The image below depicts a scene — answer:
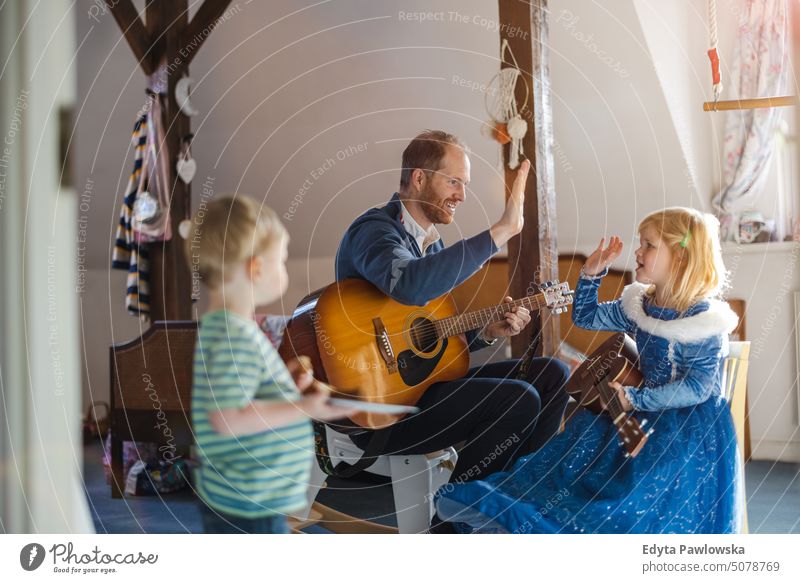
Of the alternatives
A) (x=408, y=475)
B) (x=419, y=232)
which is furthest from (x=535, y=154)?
(x=408, y=475)

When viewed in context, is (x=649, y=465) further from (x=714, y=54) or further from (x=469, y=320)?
(x=714, y=54)

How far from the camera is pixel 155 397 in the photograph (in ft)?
8.51

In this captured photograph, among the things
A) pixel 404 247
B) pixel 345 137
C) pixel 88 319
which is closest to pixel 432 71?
pixel 345 137

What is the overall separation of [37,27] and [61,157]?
30 cm

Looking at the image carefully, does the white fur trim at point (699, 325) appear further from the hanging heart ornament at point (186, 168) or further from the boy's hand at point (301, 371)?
the hanging heart ornament at point (186, 168)

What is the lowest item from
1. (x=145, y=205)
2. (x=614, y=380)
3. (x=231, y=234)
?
(x=614, y=380)

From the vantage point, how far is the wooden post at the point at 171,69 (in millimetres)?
2465

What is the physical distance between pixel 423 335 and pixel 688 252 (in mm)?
622

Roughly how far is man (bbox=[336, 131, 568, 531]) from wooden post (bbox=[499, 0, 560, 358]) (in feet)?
0.25

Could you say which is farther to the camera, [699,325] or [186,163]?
[186,163]

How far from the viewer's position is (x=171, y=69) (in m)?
2.57

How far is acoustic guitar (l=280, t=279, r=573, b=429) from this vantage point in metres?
1.80

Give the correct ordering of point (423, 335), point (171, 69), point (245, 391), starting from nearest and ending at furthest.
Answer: point (245, 391) → point (423, 335) → point (171, 69)
